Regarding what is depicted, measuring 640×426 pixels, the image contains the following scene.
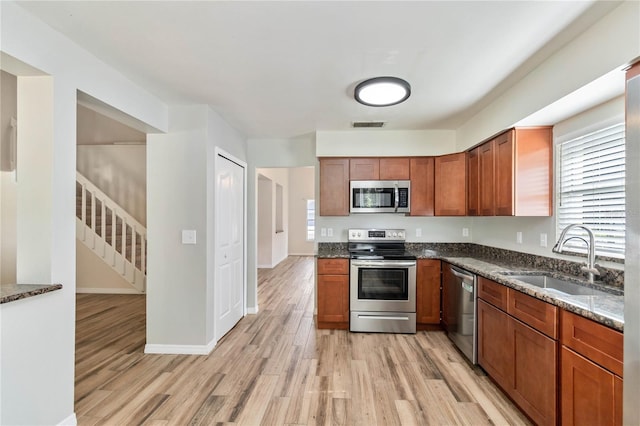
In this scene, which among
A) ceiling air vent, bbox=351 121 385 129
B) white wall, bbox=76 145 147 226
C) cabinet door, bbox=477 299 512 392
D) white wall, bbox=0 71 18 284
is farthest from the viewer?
white wall, bbox=76 145 147 226

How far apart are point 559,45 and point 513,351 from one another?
2.11 metres

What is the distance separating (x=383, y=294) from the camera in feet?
→ 11.8

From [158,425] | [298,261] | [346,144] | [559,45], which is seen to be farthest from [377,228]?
[298,261]

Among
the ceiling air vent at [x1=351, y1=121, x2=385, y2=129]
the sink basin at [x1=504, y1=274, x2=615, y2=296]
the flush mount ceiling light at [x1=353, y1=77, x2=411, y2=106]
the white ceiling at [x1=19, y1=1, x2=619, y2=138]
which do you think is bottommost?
the sink basin at [x1=504, y1=274, x2=615, y2=296]

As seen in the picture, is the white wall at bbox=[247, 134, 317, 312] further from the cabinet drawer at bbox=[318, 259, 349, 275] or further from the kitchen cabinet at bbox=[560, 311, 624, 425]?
the kitchen cabinet at bbox=[560, 311, 624, 425]

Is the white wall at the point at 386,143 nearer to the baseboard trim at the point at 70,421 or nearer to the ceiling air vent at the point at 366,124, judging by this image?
the ceiling air vent at the point at 366,124

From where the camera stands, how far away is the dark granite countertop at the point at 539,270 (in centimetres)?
152

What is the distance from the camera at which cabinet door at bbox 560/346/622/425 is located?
4.54 ft

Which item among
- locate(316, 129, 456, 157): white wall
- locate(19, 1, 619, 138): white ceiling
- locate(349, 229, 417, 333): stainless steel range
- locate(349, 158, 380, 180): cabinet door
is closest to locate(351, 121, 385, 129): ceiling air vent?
locate(316, 129, 456, 157): white wall

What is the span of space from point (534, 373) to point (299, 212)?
8551mm

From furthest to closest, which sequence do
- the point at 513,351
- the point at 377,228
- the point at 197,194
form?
the point at 377,228 → the point at 197,194 → the point at 513,351

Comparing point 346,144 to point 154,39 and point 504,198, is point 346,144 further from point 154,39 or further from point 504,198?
point 154,39

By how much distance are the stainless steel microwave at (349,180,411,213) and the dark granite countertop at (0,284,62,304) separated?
2.99 metres

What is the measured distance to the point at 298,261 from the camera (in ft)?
29.1
